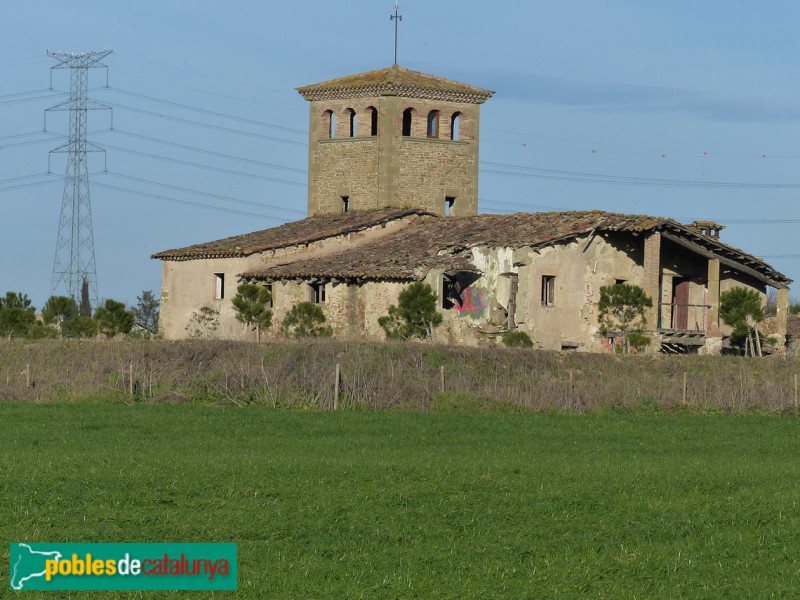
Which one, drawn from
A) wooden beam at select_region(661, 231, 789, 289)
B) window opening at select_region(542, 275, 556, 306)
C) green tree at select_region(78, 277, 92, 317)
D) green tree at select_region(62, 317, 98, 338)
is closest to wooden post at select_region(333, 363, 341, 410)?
window opening at select_region(542, 275, 556, 306)

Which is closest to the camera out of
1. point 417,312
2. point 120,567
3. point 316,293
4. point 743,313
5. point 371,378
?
point 120,567

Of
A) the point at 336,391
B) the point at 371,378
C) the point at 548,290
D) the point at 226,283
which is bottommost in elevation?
the point at 336,391

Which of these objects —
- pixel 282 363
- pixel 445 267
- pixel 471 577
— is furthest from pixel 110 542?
pixel 445 267

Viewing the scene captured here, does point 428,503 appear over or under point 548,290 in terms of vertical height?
under

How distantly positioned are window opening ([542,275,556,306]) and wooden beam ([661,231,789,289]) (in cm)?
361

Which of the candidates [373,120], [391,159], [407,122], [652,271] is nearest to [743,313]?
[652,271]

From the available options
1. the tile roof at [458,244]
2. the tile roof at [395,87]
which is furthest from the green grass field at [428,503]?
the tile roof at [395,87]

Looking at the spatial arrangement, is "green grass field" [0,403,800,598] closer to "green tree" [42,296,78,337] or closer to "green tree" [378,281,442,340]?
"green tree" [378,281,442,340]

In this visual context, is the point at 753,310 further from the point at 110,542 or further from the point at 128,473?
the point at 110,542

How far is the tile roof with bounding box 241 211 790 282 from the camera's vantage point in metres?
39.1

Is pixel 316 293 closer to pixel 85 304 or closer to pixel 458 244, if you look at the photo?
pixel 458 244

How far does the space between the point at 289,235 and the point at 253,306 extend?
473cm

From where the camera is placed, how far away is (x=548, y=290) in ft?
130

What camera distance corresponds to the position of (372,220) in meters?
44.4
